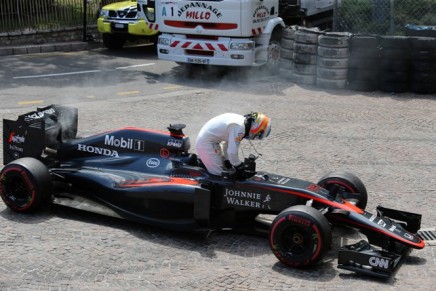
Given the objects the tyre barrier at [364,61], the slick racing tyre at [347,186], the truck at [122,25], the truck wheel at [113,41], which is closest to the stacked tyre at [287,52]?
the tyre barrier at [364,61]

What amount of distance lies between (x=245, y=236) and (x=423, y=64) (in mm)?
8422

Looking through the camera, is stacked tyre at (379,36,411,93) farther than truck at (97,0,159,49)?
No

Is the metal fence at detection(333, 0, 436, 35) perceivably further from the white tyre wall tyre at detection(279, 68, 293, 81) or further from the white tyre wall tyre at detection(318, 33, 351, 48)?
the white tyre wall tyre at detection(318, 33, 351, 48)

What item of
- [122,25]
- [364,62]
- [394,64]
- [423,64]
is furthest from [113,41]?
[423,64]

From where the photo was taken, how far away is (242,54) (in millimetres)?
15961

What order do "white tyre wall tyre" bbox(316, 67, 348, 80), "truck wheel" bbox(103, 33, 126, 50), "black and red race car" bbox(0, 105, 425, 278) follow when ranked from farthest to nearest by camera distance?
"truck wheel" bbox(103, 33, 126, 50), "white tyre wall tyre" bbox(316, 67, 348, 80), "black and red race car" bbox(0, 105, 425, 278)

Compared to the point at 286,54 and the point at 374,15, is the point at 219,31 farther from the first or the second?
the point at 374,15

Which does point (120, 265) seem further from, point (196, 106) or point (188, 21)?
point (188, 21)

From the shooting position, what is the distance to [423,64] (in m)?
14.8

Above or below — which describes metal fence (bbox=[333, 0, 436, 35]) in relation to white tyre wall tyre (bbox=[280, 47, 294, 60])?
above

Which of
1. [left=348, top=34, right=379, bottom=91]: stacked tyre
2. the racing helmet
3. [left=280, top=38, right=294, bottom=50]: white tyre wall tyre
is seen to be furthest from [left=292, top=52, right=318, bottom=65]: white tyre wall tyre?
the racing helmet

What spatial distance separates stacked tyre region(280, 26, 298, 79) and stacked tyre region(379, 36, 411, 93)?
2.21 meters

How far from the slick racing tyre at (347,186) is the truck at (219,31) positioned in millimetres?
8083

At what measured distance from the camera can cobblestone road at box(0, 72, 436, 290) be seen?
682cm
